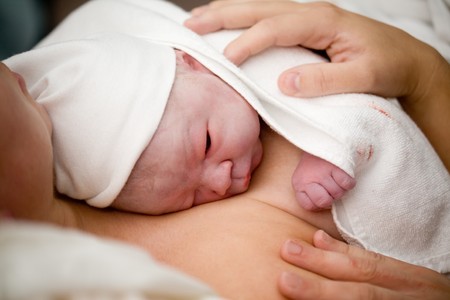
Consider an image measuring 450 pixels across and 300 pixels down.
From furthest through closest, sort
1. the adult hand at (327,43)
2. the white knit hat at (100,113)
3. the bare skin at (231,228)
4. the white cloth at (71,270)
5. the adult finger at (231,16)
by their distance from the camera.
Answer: the adult finger at (231,16) < the adult hand at (327,43) < the white knit hat at (100,113) < the bare skin at (231,228) < the white cloth at (71,270)

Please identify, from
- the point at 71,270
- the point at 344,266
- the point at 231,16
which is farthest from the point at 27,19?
the point at 71,270

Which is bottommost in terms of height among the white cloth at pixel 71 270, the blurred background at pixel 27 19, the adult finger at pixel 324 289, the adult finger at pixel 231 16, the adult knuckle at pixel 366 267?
the blurred background at pixel 27 19

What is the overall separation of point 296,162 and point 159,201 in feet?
0.99

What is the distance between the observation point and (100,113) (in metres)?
0.86

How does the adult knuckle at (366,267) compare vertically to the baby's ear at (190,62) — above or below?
below

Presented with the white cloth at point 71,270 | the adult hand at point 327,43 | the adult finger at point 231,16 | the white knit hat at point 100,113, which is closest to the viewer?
the white cloth at point 71,270

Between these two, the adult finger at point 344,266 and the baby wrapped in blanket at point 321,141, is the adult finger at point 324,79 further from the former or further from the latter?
the adult finger at point 344,266

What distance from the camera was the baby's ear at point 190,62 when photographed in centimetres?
99

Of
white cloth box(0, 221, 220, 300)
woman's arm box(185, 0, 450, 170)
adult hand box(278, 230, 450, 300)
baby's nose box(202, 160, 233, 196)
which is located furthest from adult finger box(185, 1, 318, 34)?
white cloth box(0, 221, 220, 300)

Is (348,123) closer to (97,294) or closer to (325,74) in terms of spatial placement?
(325,74)

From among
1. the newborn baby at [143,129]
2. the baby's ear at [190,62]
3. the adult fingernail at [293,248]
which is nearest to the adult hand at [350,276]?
the adult fingernail at [293,248]

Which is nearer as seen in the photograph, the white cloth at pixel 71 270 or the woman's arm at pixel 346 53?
the white cloth at pixel 71 270

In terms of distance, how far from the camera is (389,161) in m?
0.95

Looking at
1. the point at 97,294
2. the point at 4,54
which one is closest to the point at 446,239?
the point at 97,294
